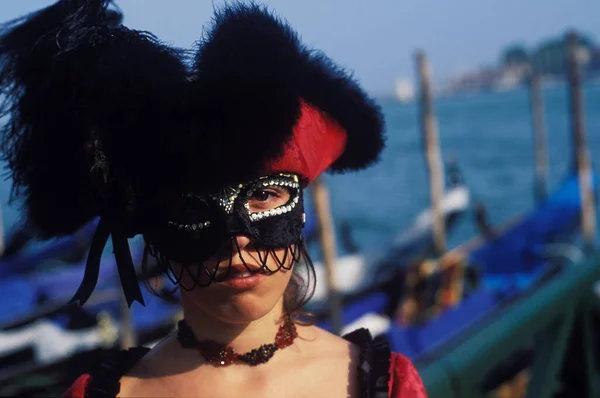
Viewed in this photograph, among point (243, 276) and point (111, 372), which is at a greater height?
point (243, 276)

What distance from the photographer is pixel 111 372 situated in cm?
130

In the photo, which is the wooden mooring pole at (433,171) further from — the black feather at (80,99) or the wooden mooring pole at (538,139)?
the black feather at (80,99)

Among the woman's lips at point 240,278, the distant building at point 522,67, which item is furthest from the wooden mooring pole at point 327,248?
the distant building at point 522,67

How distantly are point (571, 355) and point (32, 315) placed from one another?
19.2ft

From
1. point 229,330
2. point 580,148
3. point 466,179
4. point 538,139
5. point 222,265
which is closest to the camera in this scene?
point 222,265

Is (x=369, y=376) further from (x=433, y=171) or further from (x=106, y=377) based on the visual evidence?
(x=433, y=171)

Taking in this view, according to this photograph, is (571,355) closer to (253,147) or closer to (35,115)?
(253,147)

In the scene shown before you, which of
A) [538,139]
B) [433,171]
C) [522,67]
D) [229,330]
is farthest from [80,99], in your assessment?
[522,67]

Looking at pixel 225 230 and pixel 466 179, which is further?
pixel 466 179

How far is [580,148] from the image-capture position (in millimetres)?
11445

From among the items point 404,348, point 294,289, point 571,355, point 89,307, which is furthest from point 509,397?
point 294,289

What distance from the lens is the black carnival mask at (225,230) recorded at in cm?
114

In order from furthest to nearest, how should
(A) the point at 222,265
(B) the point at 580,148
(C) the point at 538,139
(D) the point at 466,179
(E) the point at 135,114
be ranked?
(D) the point at 466,179 < (C) the point at 538,139 < (B) the point at 580,148 < (A) the point at 222,265 < (E) the point at 135,114

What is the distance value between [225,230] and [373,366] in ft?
1.40
